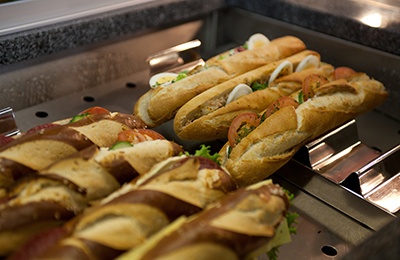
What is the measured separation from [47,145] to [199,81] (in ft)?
2.79

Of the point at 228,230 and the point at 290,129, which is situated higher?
the point at 228,230

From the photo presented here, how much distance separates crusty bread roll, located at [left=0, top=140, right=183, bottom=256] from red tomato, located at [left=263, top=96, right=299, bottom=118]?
25.6 inches

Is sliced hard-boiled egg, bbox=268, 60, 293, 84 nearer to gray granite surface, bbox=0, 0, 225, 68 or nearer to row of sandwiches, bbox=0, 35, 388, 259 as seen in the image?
row of sandwiches, bbox=0, 35, 388, 259

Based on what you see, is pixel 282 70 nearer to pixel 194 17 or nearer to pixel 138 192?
pixel 194 17

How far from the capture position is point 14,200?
98 centimetres

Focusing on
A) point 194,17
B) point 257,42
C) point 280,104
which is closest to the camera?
point 280,104

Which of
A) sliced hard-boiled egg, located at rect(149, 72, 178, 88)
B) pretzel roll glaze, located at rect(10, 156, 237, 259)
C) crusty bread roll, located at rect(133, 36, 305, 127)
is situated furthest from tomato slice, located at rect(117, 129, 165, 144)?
sliced hard-boiled egg, located at rect(149, 72, 178, 88)

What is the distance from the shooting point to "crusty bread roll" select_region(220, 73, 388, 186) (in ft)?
5.08

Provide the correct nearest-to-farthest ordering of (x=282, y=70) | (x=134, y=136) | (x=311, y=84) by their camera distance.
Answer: (x=134, y=136) < (x=311, y=84) < (x=282, y=70)

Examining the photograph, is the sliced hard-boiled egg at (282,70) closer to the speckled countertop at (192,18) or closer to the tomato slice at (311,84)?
the tomato slice at (311,84)

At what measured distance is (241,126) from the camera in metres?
1.70

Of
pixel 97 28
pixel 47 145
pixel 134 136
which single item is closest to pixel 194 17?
pixel 97 28

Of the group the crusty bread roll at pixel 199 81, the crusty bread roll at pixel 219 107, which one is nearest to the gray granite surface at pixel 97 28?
the crusty bread roll at pixel 199 81

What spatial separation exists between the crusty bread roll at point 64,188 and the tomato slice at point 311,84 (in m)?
0.86
